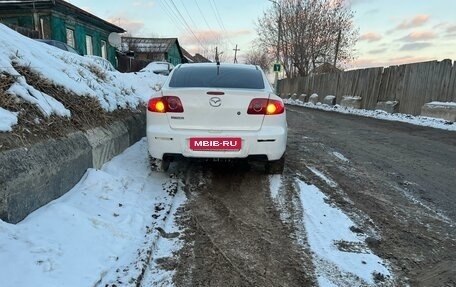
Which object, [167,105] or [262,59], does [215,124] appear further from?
[262,59]

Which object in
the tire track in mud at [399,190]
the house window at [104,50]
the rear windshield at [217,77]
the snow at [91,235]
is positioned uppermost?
the house window at [104,50]

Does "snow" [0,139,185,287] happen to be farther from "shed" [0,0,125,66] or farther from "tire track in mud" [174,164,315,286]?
"shed" [0,0,125,66]

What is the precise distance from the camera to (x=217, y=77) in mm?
5301

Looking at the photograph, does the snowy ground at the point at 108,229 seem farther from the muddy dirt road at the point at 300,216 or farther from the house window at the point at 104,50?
the house window at the point at 104,50

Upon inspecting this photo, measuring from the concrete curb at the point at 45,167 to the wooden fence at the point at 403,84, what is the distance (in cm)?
1276

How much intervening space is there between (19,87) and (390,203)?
4.22 meters

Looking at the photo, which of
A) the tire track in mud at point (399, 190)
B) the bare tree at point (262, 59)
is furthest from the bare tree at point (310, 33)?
the tire track in mud at point (399, 190)

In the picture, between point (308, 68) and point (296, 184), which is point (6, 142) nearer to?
point (296, 184)

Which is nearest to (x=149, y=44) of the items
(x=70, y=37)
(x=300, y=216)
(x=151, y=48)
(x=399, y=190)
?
(x=151, y=48)

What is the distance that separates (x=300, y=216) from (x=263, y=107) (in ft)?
4.87

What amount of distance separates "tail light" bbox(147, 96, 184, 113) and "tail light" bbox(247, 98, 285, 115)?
33.5 inches

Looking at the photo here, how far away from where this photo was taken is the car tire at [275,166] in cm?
528

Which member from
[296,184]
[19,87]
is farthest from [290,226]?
A: [19,87]

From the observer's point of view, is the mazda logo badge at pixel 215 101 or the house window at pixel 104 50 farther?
the house window at pixel 104 50
